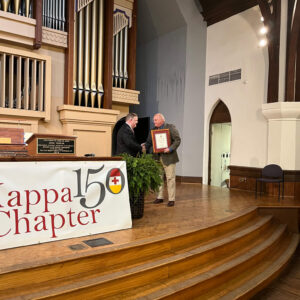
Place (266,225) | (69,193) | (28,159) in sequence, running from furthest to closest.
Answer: (266,225) < (69,193) < (28,159)

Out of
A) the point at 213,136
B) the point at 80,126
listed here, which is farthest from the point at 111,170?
the point at 213,136

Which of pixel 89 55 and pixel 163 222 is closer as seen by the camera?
pixel 163 222

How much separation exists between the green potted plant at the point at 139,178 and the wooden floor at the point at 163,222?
0.21 meters

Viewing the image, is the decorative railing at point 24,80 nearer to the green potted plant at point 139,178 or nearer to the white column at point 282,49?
the green potted plant at point 139,178

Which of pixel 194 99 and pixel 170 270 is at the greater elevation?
pixel 194 99

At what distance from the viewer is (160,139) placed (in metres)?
4.84

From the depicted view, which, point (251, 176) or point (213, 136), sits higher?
point (213, 136)

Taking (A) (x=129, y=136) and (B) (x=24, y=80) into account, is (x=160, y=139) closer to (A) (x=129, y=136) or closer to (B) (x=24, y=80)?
(A) (x=129, y=136)

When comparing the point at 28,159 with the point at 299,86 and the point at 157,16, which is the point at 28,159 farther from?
the point at 157,16

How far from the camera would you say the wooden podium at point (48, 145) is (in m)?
3.38

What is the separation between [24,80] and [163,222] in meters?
3.93

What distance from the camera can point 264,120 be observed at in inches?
269

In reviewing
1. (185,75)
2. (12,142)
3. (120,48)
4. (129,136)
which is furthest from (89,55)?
(12,142)

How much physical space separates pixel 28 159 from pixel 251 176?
5525 mm
